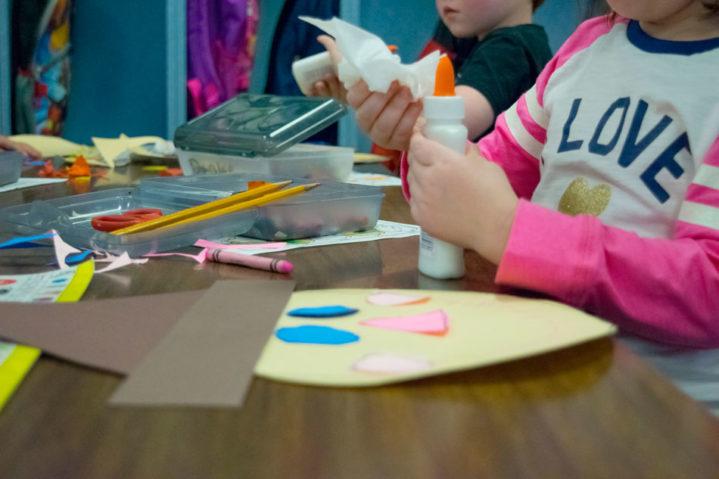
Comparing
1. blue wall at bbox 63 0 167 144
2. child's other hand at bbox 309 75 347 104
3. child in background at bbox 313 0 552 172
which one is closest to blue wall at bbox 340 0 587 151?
blue wall at bbox 63 0 167 144

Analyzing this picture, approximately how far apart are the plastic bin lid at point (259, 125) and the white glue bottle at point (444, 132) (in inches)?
19.3

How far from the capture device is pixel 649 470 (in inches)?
11.1

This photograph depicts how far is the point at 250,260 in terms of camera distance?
59 cm

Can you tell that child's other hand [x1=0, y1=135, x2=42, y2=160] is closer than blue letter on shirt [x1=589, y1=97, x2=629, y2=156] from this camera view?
No

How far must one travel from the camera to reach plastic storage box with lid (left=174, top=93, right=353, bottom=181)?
104cm

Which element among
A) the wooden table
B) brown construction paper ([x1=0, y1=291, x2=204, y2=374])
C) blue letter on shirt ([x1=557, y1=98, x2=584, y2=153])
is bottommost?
the wooden table

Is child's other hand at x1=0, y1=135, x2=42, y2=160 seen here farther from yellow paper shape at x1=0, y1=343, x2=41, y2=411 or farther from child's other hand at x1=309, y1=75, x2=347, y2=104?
yellow paper shape at x1=0, y1=343, x2=41, y2=411

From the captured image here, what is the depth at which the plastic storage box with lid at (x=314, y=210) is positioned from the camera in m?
0.70

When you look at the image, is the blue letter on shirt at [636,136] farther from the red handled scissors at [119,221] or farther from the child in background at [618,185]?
the red handled scissors at [119,221]

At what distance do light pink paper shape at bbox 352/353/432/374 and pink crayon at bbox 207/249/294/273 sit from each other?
0.21 m

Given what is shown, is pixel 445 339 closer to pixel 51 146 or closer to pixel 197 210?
pixel 197 210

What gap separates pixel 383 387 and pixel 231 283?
0.68 feet

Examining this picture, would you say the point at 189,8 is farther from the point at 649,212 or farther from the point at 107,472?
the point at 107,472

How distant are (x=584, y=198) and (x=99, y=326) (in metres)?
0.48
